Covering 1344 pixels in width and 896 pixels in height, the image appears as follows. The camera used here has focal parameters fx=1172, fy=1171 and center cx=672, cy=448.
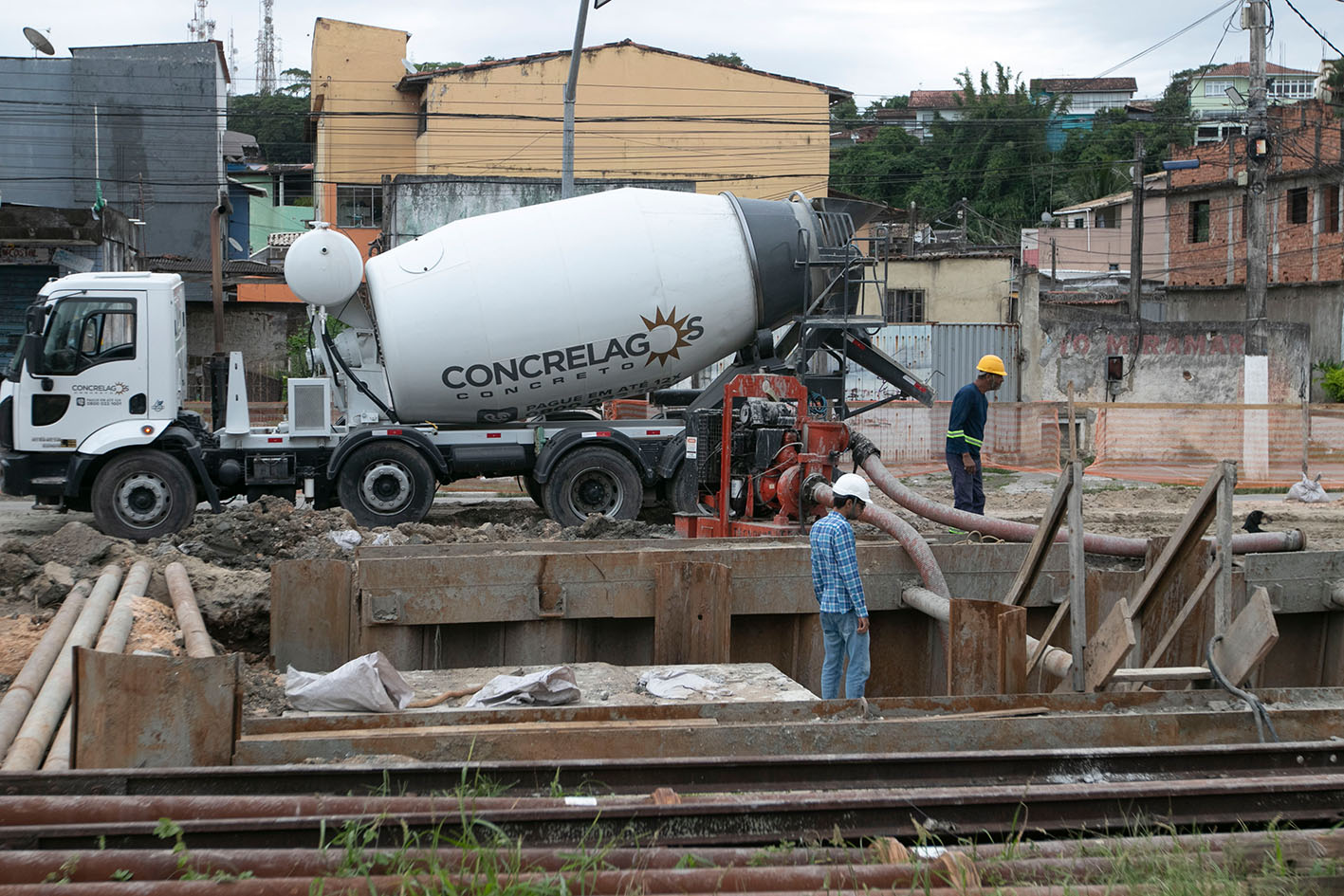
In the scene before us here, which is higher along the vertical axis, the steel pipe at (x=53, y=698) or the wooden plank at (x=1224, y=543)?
the wooden plank at (x=1224, y=543)

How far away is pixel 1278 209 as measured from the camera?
3788 cm

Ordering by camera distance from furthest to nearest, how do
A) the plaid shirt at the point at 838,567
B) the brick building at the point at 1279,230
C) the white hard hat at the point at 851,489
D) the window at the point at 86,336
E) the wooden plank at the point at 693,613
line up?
the brick building at the point at 1279,230 → the window at the point at 86,336 → the wooden plank at the point at 693,613 → the white hard hat at the point at 851,489 → the plaid shirt at the point at 838,567

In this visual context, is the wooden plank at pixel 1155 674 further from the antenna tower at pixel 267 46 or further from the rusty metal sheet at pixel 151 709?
the antenna tower at pixel 267 46

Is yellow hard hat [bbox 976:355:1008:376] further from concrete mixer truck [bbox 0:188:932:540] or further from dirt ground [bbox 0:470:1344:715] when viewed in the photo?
concrete mixer truck [bbox 0:188:932:540]

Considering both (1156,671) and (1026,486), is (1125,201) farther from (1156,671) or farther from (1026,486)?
(1156,671)

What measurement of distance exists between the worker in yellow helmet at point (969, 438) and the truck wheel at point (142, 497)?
785cm

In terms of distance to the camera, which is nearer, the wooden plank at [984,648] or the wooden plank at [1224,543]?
the wooden plank at [1224,543]

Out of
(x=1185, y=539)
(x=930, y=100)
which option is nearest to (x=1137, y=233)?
(x=1185, y=539)

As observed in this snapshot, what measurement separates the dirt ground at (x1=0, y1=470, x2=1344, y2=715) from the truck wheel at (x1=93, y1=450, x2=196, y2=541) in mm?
278

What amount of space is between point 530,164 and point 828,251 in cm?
2494

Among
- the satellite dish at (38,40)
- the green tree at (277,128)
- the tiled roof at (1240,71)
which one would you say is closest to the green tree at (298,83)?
the green tree at (277,128)

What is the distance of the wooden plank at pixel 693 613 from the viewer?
7.08m

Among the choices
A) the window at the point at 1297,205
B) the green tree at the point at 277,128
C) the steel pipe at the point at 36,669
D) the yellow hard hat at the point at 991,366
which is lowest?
the steel pipe at the point at 36,669

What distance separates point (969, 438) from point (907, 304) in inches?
819
